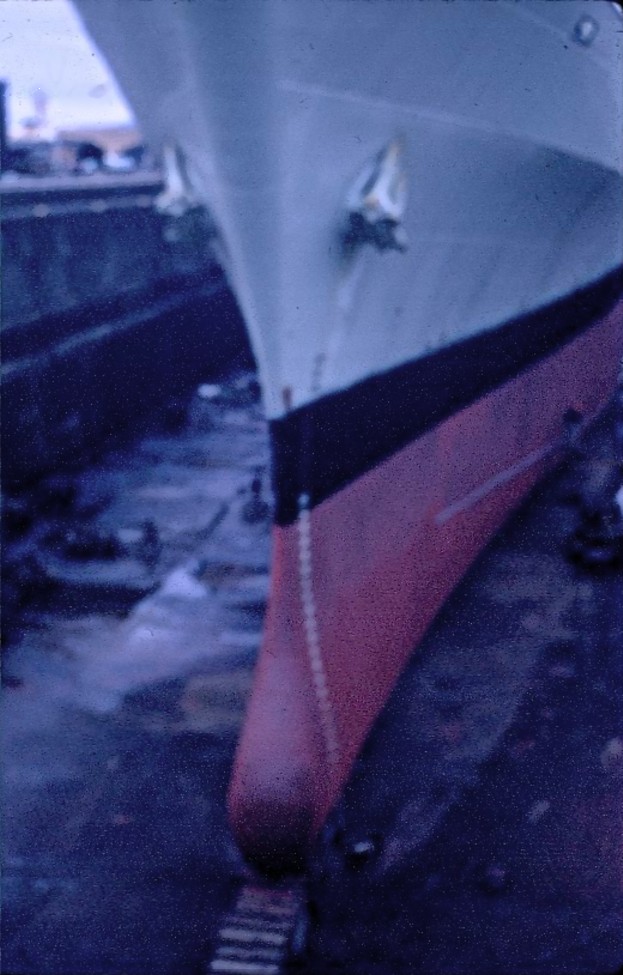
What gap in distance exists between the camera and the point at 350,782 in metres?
4.57

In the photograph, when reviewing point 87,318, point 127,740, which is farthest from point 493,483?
point 87,318

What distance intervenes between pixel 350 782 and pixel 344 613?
996 mm

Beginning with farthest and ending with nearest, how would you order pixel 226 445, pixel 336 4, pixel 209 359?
pixel 209 359 < pixel 226 445 < pixel 336 4

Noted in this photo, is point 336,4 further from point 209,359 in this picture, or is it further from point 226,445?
point 209,359

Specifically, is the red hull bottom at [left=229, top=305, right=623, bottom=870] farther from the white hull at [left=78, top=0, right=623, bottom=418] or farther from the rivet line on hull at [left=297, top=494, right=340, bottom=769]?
the white hull at [left=78, top=0, right=623, bottom=418]

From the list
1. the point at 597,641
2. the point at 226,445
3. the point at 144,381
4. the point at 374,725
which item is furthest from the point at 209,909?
the point at 144,381

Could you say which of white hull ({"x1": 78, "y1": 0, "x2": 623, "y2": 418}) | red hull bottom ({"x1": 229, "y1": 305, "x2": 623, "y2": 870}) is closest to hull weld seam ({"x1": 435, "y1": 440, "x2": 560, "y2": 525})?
red hull bottom ({"x1": 229, "y1": 305, "x2": 623, "y2": 870})

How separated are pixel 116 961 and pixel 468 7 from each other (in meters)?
4.89

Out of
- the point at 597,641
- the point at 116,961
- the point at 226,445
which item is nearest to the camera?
the point at 116,961

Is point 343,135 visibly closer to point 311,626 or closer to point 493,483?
point 311,626

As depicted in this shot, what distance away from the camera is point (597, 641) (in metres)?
5.96

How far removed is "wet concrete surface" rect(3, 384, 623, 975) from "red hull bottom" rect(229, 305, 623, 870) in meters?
0.33

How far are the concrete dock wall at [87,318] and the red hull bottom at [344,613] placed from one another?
15.7 ft

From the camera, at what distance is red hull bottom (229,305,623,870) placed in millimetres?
3898
